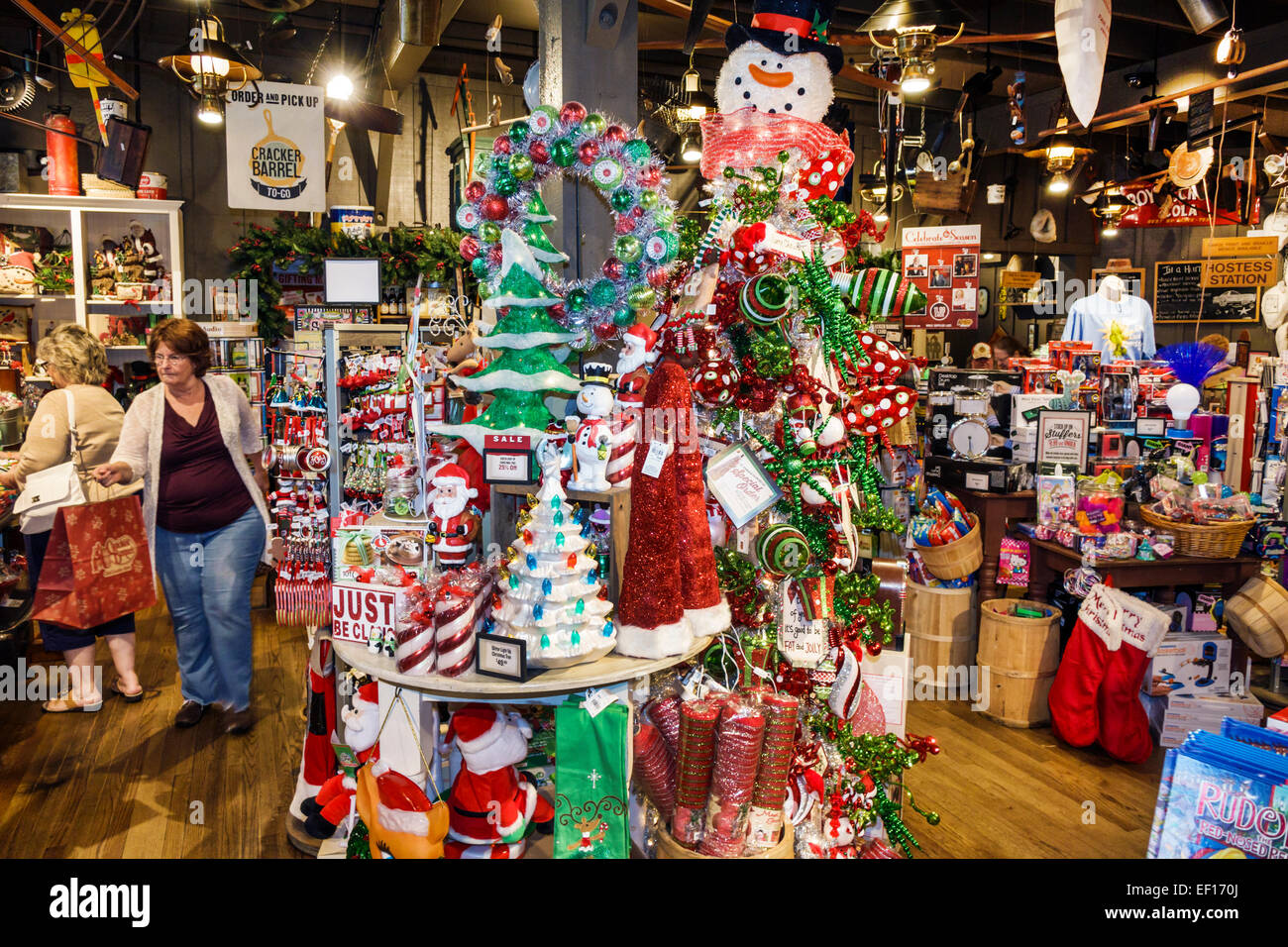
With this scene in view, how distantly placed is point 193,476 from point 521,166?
2134 millimetres

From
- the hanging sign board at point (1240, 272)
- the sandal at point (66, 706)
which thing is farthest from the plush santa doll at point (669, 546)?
the hanging sign board at point (1240, 272)

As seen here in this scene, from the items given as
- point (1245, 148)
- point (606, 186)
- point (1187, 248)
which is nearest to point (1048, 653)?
point (606, 186)

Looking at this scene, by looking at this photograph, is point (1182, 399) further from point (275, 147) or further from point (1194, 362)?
point (275, 147)

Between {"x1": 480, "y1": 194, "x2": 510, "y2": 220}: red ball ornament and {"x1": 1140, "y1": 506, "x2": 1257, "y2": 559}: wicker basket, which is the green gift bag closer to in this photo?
{"x1": 480, "y1": 194, "x2": 510, "y2": 220}: red ball ornament

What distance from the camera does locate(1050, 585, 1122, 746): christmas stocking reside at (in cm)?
346

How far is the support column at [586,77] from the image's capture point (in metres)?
2.59

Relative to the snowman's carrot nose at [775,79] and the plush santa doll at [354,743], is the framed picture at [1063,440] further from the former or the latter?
the plush santa doll at [354,743]

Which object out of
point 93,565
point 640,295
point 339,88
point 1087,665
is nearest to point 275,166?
point 339,88

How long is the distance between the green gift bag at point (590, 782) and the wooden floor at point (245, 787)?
1.33 metres

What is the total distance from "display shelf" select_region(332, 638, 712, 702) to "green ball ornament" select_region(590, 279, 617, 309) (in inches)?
37.0

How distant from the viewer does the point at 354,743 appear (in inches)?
89.1

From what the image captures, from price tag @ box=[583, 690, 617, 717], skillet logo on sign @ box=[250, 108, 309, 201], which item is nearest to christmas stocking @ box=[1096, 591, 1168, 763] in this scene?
price tag @ box=[583, 690, 617, 717]

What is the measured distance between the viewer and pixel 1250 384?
5.09 m
